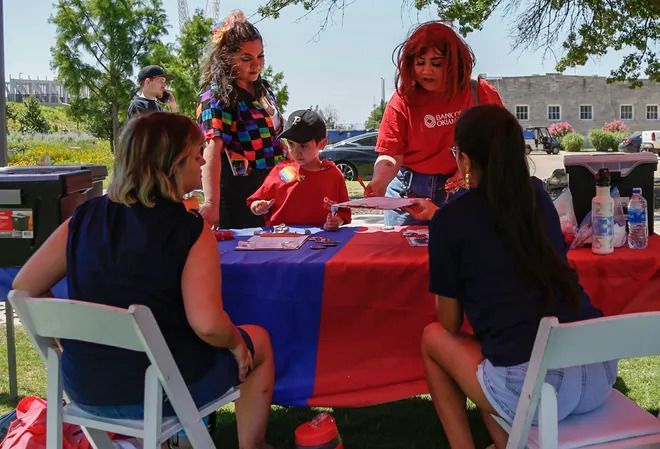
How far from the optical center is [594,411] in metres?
1.72

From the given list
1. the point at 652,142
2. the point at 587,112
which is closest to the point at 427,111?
the point at 652,142

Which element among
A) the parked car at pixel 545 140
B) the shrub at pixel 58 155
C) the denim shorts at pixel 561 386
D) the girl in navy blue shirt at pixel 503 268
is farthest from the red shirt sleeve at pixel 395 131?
the parked car at pixel 545 140

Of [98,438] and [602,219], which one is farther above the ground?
[602,219]

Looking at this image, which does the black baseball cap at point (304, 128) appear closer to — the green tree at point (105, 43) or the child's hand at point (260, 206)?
the child's hand at point (260, 206)

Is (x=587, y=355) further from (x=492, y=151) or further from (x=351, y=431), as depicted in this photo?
(x=351, y=431)

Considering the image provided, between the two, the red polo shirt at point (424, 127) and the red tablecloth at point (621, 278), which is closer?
the red tablecloth at point (621, 278)

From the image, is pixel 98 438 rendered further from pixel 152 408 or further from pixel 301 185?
pixel 301 185

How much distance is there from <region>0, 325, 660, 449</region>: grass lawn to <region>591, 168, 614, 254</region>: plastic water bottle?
35.4 inches

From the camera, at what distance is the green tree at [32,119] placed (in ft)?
112

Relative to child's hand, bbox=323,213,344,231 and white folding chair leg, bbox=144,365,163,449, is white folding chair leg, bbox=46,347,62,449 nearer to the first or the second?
white folding chair leg, bbox=144,365,163,449

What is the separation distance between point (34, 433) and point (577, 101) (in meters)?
56.2

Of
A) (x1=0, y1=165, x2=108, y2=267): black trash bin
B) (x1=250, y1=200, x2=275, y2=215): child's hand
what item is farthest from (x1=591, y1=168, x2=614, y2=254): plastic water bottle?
(x1=0, y1=165, x2=108, y2=267): black trash bin

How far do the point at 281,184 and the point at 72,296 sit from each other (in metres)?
1.32

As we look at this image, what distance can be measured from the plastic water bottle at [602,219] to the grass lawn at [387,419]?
Result: 0.90 meters
